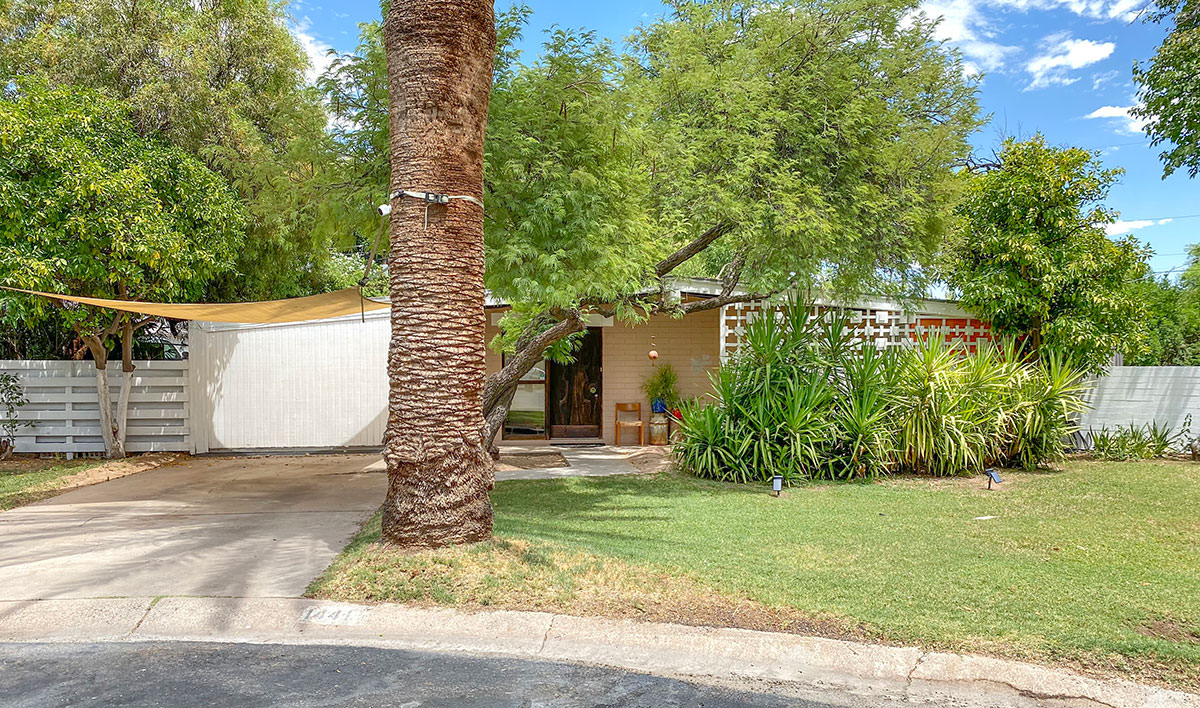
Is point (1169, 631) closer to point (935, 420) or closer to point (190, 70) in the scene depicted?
point (935, 420)

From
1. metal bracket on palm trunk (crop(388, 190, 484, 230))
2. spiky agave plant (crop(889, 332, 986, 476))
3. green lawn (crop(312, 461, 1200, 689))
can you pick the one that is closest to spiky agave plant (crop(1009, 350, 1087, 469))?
spiky agave plant (crop(889, 332, 986, 476))

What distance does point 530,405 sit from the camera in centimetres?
1462

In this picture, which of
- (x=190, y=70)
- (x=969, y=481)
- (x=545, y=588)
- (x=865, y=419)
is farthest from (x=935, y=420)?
(x=190, y=70)

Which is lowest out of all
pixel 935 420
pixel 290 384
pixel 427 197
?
pixel 935 420

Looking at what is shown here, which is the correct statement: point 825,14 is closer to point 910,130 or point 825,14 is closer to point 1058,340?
point 910,130

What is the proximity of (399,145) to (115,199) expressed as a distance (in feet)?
21.6

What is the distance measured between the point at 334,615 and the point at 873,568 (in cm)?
379

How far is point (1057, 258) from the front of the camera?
1185 centimetres

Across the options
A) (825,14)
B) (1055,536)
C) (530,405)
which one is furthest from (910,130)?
(530,405)

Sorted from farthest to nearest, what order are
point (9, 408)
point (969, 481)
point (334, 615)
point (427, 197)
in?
point (9, 408)
point (969, 481)
point (427, 197)
point (334, 615)

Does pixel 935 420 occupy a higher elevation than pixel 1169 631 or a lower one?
higher

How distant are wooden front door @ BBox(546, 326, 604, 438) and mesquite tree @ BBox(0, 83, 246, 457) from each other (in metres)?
6.06

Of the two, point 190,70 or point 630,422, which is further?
point 630,422

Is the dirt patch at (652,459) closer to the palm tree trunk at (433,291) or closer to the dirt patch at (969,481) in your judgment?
the dirt patch at (969,481)
